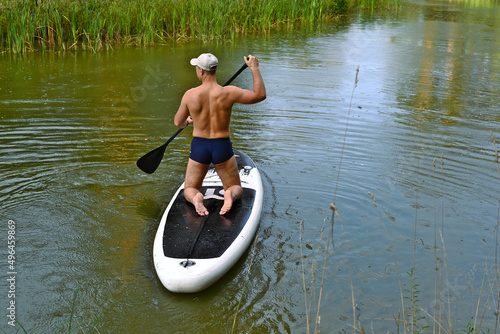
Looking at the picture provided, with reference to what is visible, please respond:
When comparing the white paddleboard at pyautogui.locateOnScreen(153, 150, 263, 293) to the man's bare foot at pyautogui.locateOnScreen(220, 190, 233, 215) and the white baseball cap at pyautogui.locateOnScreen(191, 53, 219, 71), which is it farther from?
the white baseball cap at pyautogui.locateOnScreen(191, 53, 219, 71)

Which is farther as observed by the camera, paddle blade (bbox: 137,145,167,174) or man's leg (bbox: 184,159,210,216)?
paddle blade (bbox: 137,145,167,174)

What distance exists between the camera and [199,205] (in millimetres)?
4629

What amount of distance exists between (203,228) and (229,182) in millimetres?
668

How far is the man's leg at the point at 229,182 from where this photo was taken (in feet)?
15.4

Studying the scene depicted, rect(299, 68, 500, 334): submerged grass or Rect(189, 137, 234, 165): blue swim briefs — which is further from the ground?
Rect(189, 137, 234, 165): blue swim briefs

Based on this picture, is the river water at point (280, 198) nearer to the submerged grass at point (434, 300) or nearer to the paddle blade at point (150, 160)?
the submerged grass at point (434, 300)

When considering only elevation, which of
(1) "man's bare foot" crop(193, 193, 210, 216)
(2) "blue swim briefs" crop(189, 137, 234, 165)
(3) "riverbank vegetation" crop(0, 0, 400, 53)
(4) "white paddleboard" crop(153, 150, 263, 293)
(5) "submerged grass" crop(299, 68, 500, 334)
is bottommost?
(5) "submerged grass" crop(299, 68, 500, 334)

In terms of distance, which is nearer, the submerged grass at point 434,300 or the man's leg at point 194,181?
the submerged grass at point 434,300

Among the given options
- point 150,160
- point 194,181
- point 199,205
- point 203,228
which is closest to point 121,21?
point 150,160

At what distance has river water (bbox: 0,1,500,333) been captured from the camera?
3695 mm

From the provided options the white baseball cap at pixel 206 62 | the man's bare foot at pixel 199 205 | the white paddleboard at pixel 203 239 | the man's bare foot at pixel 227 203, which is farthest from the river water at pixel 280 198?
the white baseball cap at pixel 206 62

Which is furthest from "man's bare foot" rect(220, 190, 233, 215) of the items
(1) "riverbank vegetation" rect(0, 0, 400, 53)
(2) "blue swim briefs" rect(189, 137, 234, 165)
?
(1) "riverbank vegetation" rect(0, 0, 400, 53)

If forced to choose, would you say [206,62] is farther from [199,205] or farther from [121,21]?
[121,21]

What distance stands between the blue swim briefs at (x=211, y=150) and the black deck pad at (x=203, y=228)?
1.38ft
